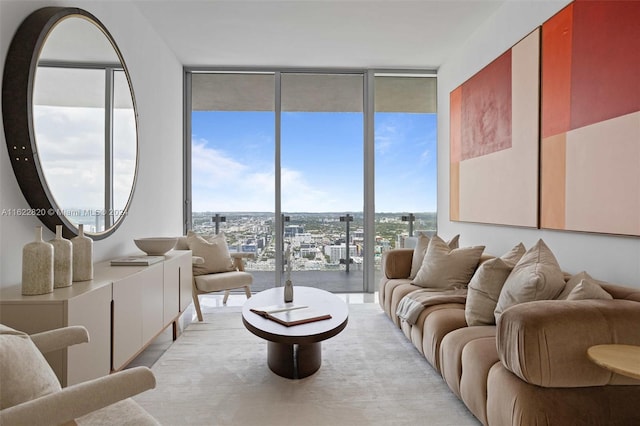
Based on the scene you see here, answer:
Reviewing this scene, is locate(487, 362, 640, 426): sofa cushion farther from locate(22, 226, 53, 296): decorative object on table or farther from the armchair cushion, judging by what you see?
the armchair cushion

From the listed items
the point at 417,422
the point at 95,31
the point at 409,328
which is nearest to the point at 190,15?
the point at 95,31

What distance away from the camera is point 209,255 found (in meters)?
3.85

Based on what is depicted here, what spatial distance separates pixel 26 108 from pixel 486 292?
9.11ft

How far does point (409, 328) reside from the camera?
9.11ft

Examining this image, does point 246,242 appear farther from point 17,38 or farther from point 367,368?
point 17,38

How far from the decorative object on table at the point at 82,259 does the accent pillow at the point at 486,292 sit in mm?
2273

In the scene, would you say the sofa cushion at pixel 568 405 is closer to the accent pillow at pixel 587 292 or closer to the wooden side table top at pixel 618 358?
the wooden side table top at pixel 618 358

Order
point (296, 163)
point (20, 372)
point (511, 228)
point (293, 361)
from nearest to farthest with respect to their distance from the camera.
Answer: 1. point (20, 372)
2. point (293, 361)
3. point (511, 228)
4. point (296, 163)

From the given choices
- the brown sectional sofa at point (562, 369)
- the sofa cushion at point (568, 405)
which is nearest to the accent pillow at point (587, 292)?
the brown sectional sofa at point (562, 369)

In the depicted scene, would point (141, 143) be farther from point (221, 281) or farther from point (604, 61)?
point (604, 61)

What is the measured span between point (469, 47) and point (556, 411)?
12.0 feet

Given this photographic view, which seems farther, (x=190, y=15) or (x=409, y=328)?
(x=190, y=15)

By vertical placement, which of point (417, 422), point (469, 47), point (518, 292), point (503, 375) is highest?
point (469, 47)

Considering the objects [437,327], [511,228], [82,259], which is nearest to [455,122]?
[511,228]
